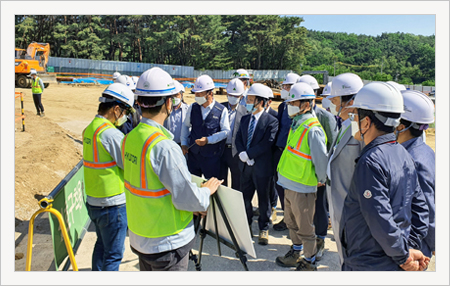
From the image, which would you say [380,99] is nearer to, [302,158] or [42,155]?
[302,158]

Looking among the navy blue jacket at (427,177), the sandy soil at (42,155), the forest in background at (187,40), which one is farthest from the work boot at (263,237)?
the forest in background at (187,40)

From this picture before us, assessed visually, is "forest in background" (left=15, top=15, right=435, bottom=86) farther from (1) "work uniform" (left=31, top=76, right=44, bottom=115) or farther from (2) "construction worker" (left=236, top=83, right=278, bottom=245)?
(2) "construction worker" (left=236, top=83, right=278, bottom=245)

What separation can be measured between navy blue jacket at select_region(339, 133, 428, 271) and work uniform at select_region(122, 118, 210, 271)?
1.10 metres

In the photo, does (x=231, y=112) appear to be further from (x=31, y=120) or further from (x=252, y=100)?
(x=31, y=120)

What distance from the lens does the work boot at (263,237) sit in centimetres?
486

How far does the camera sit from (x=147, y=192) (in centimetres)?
249

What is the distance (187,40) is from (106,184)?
134ft

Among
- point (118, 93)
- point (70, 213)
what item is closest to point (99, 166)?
point (118, 93)

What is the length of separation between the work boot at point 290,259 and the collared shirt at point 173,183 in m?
2.16

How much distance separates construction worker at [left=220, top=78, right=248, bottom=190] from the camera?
539cm

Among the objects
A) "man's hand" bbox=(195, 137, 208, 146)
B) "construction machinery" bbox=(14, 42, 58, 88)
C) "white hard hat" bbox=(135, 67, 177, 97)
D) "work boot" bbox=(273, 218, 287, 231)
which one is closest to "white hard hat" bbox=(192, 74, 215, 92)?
"man's hand" bbox=(195, 137, 208, 146)

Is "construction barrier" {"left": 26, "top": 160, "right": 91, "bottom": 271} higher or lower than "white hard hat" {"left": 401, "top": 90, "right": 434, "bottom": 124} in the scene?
lower

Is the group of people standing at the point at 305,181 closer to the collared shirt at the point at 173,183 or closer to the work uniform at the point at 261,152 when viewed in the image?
the collared shirt at the point at 173,183

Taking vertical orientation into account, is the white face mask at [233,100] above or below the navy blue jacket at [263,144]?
above
